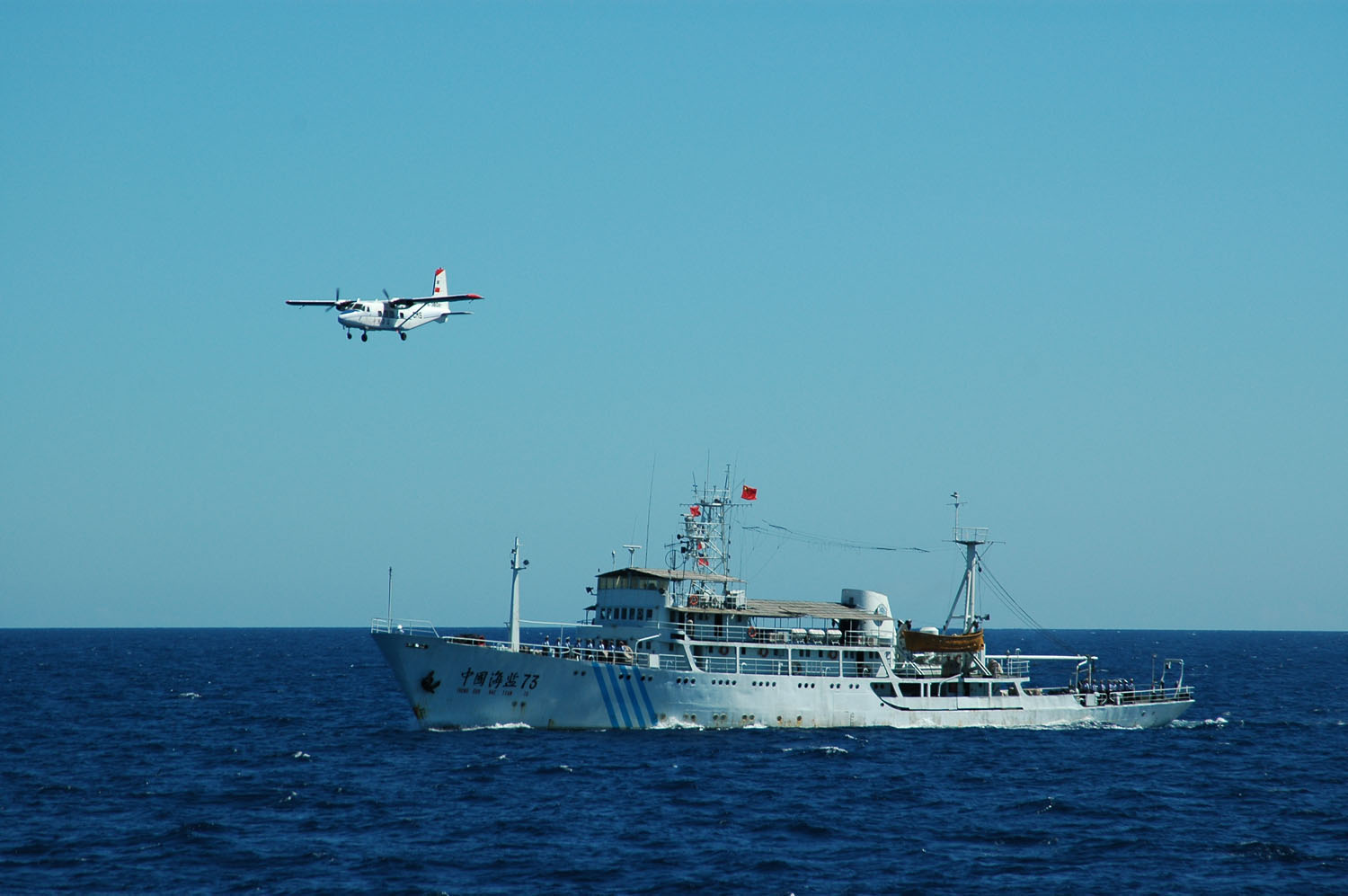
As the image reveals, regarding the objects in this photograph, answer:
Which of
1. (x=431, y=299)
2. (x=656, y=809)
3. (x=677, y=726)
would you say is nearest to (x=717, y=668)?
(x=677, y=726)

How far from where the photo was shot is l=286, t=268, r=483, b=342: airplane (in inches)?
2576

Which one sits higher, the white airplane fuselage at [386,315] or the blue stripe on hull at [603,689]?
the white airplane fuselage at [386,315]

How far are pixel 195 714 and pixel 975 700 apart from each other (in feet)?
134

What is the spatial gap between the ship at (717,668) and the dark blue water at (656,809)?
1.14 meters

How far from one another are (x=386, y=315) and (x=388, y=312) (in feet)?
0.72

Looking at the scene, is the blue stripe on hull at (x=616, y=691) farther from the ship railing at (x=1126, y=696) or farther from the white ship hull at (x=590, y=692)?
the ship railing at (x=1126, y=696)

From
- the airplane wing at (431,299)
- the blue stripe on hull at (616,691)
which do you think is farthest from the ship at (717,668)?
the airplane wing at (431,299)

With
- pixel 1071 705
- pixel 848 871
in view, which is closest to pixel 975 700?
pixel 1071 705

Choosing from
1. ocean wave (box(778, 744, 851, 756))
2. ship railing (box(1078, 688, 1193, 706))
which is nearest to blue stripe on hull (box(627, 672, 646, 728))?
ocean wave (box(778, 744, 851, 756))

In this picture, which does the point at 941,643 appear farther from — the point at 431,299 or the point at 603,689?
the point at 431,299

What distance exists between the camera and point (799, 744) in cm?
5112

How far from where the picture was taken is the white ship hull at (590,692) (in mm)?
51062

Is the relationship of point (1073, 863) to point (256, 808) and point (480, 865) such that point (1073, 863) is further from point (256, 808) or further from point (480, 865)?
point (256, 808)

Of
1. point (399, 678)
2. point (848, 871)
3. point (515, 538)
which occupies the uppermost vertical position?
point (515, 538)
